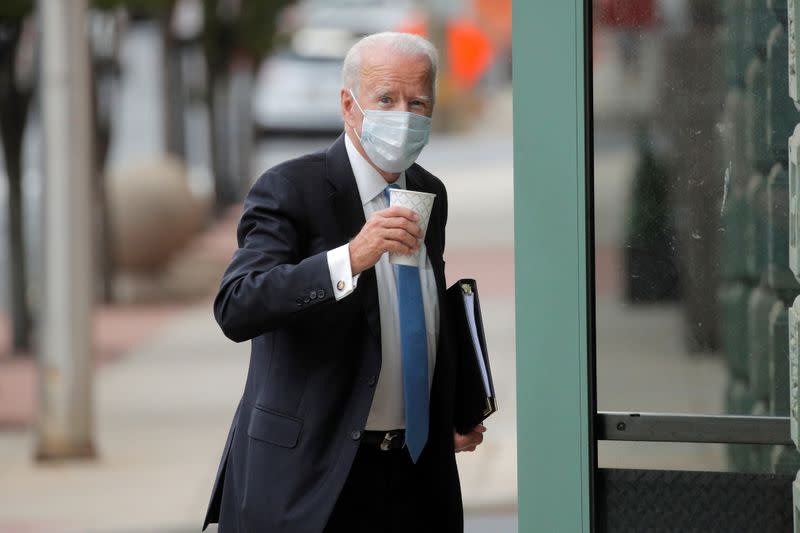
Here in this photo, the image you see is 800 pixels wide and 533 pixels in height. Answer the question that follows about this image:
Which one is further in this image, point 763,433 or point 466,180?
point 466,180

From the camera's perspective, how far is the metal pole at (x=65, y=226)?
911 cm

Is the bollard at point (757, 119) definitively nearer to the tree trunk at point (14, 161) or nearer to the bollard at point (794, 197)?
the bollard at point (794, 197)

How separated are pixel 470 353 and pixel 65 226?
244 inches

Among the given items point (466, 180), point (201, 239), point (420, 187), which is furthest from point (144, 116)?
point (420, 187)

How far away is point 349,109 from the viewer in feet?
10.7

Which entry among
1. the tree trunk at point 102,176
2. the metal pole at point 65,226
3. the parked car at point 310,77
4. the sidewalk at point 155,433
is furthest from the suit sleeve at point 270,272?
the parked car at point 310,77

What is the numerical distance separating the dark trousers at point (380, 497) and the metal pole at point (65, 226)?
19.9 ft

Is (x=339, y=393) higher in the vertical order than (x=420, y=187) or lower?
lower

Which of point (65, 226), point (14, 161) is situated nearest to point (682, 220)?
point (65, 226)

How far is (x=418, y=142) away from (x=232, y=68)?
18.8 m

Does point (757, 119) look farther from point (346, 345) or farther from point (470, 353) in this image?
point (346, 345)

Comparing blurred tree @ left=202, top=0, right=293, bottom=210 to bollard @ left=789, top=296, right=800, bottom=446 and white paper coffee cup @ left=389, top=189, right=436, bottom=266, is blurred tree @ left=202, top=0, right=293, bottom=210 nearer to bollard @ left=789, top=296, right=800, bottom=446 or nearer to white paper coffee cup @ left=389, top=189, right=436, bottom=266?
white paper coffee cup @ left=389, top=189, right=436, bottom=266

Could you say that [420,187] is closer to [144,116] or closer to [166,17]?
[166,17]

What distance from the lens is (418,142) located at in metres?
3.16
